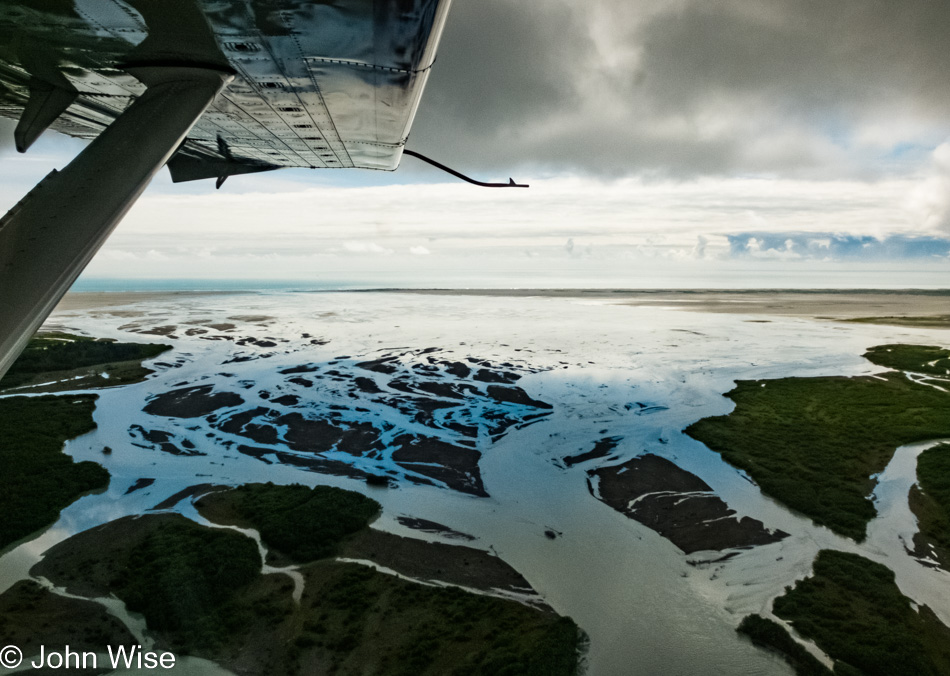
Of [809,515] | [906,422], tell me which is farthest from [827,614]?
[906,422]

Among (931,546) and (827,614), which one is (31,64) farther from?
(931,546)

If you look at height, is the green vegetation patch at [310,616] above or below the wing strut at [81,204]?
below

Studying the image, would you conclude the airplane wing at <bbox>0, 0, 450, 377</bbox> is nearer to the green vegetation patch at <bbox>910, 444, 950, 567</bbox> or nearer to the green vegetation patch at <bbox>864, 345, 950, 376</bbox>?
Answer: the green vegetation patch at <bbox>910, 444, 950, 567</bbox>

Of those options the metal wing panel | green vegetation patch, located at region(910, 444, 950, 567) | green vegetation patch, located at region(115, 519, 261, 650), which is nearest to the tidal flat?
green vegetation patch, located at region(910, 444, 950, 567)

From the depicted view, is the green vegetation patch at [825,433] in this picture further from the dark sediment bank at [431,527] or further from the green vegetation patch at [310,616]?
the dark sediment bank at [431,527]

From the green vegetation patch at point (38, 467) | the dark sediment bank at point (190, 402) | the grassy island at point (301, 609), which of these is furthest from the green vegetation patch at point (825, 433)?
the dark sediment bank at point (190, 402)

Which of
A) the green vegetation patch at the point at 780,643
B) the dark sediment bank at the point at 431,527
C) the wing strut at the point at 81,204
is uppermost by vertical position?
the wing strut at the point at 81,204

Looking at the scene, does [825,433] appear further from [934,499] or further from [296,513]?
[296,513]

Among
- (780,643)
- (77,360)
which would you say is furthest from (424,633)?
(77,360)
